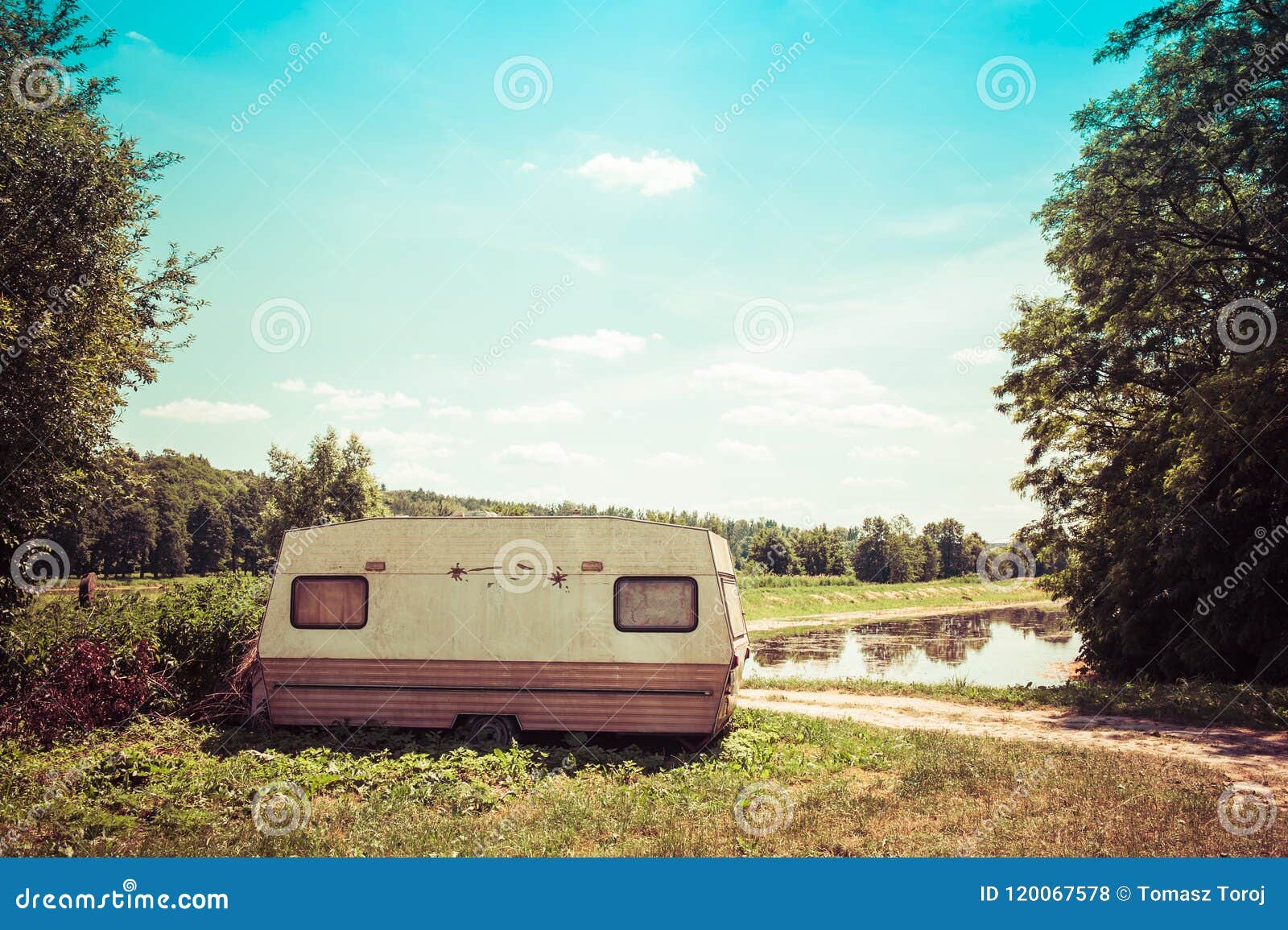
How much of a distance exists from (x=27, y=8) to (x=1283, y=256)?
26235mm

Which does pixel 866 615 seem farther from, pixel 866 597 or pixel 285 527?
pixel 285 527

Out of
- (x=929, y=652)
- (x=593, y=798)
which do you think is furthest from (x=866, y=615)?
(x=593, y=798)

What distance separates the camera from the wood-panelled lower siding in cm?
998

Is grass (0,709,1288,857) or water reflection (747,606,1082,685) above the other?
grass (0,709,1288,857)

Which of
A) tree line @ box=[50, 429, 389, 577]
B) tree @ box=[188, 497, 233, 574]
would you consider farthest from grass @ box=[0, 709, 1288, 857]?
tree @ box=[188, 497, 233, 574]

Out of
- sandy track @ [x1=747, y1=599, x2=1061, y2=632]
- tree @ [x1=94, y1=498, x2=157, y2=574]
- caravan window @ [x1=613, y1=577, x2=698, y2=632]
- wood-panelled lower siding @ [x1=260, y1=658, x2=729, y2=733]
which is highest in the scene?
tree @ [x1=94, y1=498, x2=157, y2=574]

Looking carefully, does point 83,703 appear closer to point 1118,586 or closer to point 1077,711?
point 1077,711

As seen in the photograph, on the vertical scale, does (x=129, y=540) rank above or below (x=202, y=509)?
below

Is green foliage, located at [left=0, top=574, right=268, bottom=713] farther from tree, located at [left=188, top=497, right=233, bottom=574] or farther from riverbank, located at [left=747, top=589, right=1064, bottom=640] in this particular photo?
tree, located at [left=188, top=497, right=233, bottom=574]

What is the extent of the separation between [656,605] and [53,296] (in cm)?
1005

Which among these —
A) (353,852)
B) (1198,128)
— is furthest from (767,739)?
(1198,128)

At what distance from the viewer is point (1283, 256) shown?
52.3ft

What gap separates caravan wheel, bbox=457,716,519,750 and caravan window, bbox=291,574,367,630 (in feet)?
6.36

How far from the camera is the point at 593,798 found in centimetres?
795
